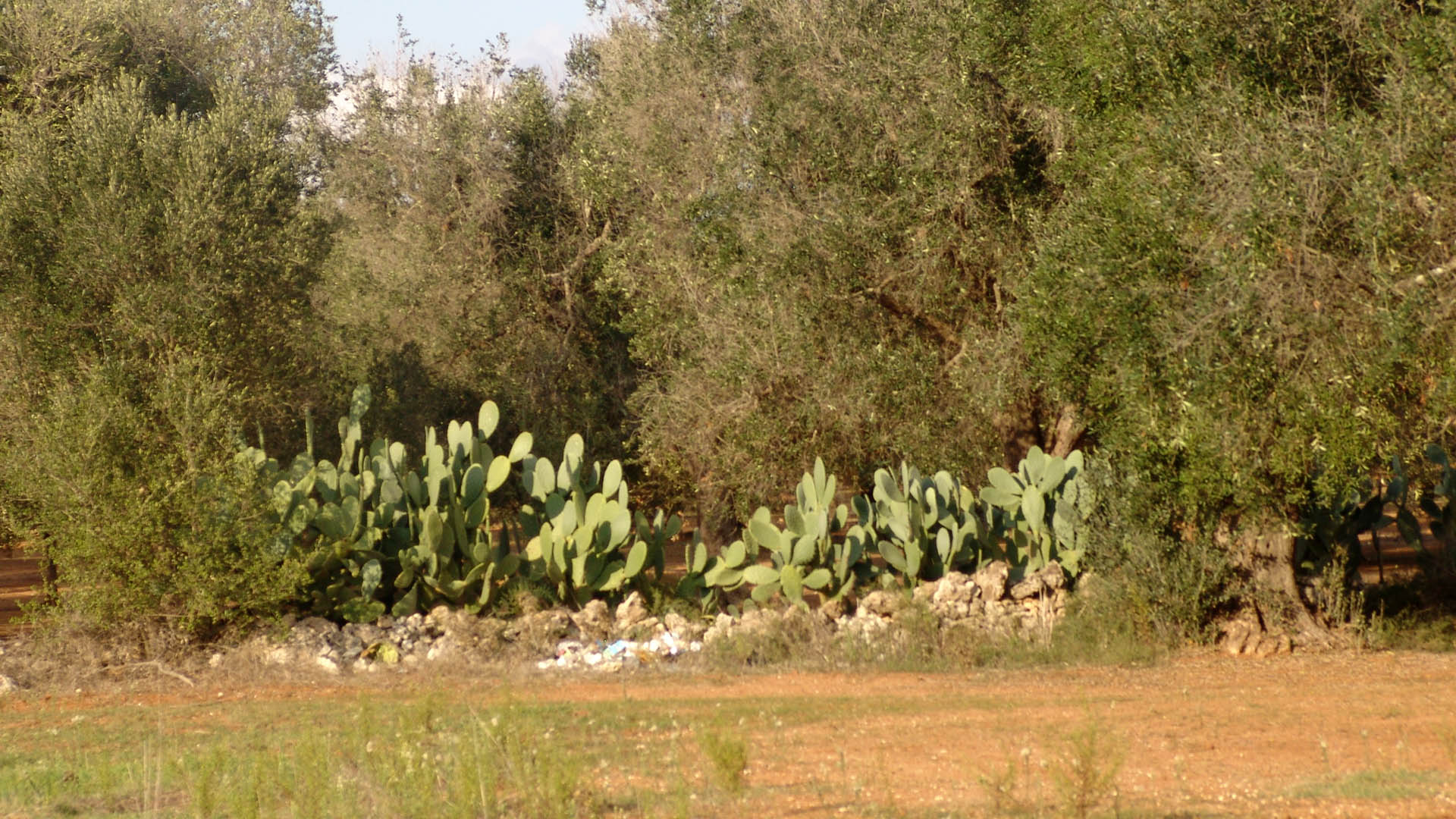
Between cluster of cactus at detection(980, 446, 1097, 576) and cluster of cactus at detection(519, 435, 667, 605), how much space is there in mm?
2815

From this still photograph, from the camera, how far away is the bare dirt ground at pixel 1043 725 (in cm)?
551

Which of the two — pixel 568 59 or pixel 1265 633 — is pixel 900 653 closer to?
pixel 1265 633

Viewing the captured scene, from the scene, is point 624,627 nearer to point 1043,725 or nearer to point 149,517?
point 149,517

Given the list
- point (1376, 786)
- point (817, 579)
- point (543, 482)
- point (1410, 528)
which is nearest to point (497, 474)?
point (543, 482)

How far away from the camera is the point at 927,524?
1133cm

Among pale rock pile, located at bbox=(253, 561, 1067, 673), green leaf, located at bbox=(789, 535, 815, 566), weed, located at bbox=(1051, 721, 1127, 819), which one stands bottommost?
pale rock pile, located at bbox=(253, 561, 1067, 673)

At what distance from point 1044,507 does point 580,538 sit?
3.80 m

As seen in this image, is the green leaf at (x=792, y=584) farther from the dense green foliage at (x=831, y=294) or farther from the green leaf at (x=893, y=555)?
the green leaf at (x=893, y=555)

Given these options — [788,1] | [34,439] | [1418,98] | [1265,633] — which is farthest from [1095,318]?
[34,439]

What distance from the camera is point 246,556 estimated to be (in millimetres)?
10125

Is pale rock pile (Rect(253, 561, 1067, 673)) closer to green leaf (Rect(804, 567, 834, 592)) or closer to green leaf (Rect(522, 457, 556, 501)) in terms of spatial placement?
green leaf (Rect(804, 567, 834, 592))

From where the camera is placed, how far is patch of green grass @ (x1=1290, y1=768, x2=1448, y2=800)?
214 inches

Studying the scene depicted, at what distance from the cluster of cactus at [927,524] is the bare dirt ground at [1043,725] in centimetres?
171

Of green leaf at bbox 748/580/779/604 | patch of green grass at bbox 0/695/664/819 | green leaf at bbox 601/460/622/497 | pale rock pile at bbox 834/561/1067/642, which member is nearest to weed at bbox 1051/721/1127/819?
patch of green grass at bbox 0/695/664/819
